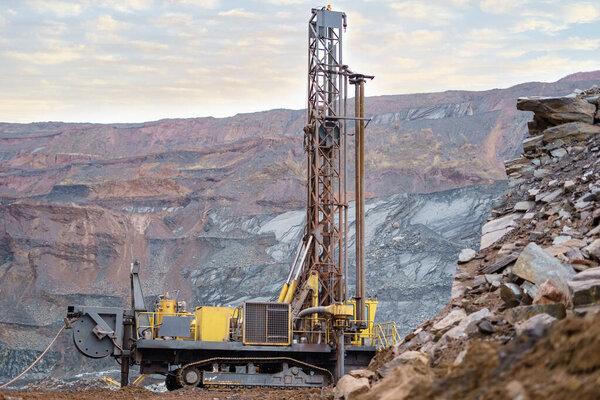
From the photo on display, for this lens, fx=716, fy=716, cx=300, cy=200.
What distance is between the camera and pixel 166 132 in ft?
277

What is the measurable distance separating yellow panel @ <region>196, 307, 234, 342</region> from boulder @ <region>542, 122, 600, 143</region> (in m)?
7.70

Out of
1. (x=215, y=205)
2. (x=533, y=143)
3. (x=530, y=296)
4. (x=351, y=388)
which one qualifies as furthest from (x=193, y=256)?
(x=530, y=296)

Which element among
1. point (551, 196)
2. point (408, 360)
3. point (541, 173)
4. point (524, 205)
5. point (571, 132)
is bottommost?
point (408, 360)

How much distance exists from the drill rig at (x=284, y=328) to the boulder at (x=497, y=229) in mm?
3593

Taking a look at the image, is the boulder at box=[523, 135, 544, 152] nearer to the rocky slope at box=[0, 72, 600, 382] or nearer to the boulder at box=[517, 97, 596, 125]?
the boulder at box=[517, 97, 596, 125]

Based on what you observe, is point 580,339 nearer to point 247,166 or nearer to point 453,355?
point 453,355

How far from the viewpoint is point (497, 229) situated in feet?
37.1

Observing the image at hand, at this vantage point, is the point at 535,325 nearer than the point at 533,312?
Yes

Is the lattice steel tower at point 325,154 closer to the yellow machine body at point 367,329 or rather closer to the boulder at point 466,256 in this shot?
the yellow machine body at point 367,329

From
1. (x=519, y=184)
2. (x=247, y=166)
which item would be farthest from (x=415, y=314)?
(x=247, y=166)

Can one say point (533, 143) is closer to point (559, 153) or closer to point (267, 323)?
point (559, 153)

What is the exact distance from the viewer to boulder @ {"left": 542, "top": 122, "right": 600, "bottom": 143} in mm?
12602

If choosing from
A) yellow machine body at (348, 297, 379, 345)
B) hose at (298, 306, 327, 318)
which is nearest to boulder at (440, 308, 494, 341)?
hose at (298, 306, 327, 318)

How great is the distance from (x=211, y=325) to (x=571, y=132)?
8.40 m
